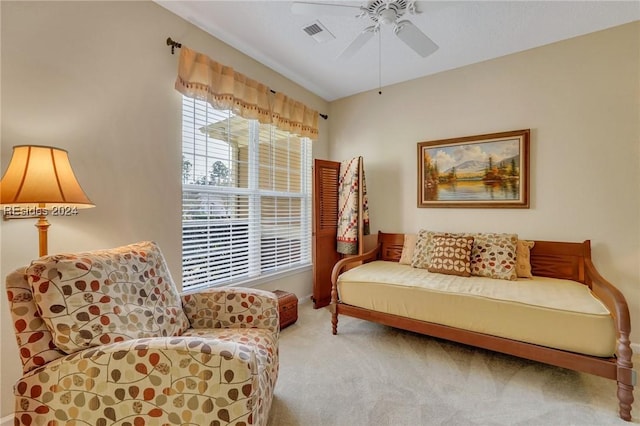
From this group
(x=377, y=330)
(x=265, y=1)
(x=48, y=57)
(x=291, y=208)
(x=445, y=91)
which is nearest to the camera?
(x=48, y=57)

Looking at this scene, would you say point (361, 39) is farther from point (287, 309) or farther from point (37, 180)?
point (287, 309)

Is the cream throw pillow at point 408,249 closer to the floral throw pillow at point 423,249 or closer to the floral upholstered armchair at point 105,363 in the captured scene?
the floral throw pillow at point 423,249

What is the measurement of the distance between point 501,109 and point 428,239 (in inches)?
58.9

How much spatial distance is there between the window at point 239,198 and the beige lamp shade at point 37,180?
99 centimetres

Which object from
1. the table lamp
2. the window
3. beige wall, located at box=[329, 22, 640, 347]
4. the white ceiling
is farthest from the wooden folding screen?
the table lamp

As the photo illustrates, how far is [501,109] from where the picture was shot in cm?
283

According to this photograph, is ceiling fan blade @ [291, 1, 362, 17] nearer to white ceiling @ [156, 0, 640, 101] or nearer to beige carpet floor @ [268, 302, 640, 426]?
white ceiling @ [156, 0, 640, 101]

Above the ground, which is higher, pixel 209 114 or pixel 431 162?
pixel 209 114

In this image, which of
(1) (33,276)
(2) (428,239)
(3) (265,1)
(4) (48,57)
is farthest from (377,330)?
(4) (48,57)

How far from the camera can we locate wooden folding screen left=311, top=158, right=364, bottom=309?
329 cm

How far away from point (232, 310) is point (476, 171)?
2.71m

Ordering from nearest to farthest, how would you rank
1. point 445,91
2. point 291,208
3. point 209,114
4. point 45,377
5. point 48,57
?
point 45,377 < point 48,57 < point 209,114 < point 445,91 < point 291,208

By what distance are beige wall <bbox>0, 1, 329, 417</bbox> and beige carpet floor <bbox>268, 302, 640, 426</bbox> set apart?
131 centimetres

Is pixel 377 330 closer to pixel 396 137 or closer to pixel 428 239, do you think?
pixel 428 239
